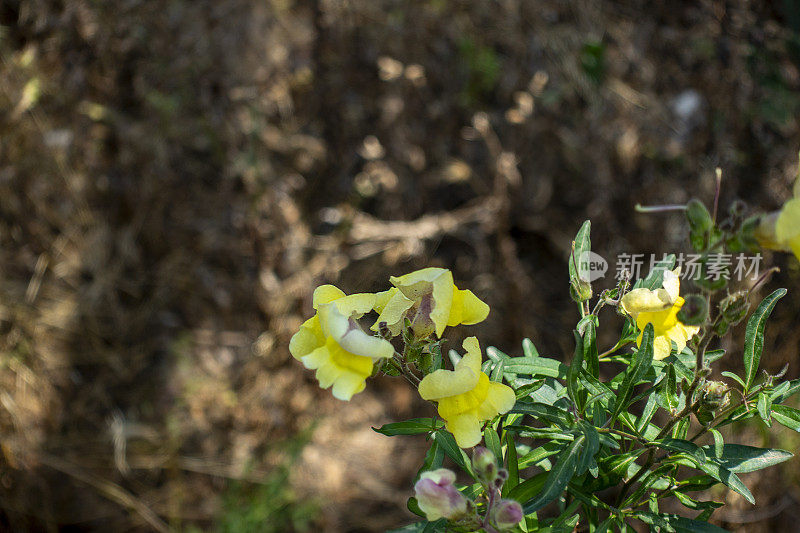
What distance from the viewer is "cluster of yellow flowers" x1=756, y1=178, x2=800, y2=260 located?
2.43 ft

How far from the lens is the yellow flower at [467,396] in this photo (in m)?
0.86

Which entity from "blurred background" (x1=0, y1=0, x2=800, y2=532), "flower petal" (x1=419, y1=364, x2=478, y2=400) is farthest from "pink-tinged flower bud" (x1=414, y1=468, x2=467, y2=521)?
"blurred background" (x1=0, y1=0, x2=800, y2=532)

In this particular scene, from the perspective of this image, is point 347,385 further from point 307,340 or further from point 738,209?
point 738,209

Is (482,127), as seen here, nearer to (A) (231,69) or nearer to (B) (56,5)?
(A) (231,69)

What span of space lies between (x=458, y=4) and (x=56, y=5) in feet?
6.38

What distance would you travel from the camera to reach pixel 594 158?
2977 mm

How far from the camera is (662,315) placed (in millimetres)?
983

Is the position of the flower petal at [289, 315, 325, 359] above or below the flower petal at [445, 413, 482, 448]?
above

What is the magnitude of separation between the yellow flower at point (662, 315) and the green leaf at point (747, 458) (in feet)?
0.55

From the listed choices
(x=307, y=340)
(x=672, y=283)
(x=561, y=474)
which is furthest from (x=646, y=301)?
(x=307, y=340)

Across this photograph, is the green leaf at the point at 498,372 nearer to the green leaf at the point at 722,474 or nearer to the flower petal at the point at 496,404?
the flower petal at the point at 496,404

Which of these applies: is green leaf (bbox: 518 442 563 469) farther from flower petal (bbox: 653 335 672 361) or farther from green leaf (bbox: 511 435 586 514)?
flower petal (bbox: 653 335 672 361)

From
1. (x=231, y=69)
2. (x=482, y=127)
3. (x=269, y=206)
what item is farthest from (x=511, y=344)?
(x=231, y=69)

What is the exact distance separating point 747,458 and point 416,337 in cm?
56
